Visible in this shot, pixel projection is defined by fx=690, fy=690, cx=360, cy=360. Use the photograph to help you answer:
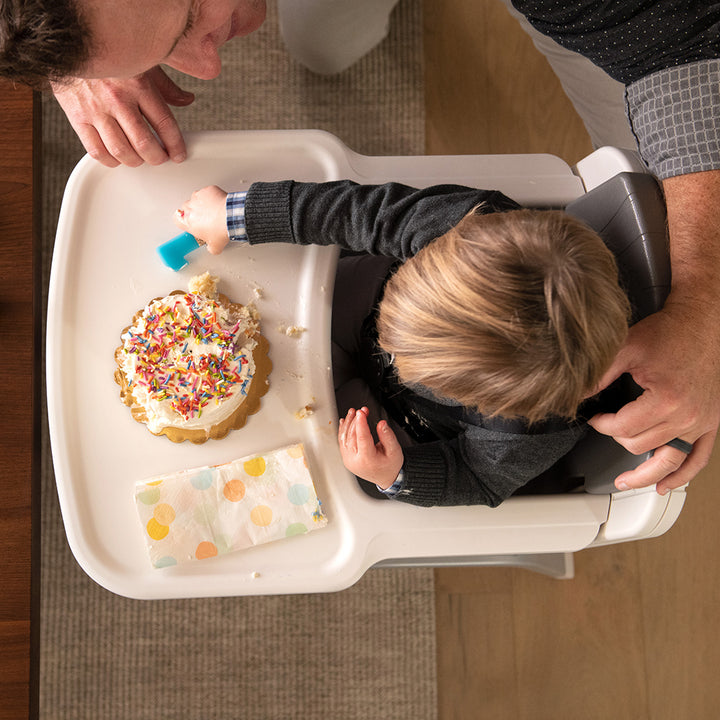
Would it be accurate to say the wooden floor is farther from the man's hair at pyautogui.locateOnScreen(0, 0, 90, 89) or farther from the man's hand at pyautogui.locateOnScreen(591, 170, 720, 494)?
the man's hair at pyautogui.locateOnScreen(0, 0, 90, 89)

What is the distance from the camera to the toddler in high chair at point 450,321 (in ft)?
1.92

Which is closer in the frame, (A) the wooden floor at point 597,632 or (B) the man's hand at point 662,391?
(B) the man's hand at point 662,391

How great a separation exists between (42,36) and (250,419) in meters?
0.41

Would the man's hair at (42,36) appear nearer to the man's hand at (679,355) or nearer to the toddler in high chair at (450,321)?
the toddler in high chair at (450,321)

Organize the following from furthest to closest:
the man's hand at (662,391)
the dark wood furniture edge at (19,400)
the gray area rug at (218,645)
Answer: the gray area rug at (218,645) → the dark wood furniture edge at (19,400) → the man's hand at (662,391)

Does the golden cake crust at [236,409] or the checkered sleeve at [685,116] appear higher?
the checkered sleeve at [685,116]

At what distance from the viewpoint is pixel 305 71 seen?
1.29m

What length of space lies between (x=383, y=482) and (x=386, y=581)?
56 centimetres

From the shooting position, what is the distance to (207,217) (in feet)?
2.42

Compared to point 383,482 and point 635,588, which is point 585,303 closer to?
point 383,482

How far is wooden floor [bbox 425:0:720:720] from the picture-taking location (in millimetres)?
1235

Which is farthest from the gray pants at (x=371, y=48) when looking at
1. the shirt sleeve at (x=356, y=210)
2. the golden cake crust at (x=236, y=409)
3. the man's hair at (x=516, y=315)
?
the golden cake crust at (x=236, y=409)

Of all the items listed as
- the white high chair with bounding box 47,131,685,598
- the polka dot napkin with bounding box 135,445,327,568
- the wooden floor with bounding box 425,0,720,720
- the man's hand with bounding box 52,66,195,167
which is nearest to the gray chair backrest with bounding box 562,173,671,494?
the white high chair with bounding box 47,131,685,598

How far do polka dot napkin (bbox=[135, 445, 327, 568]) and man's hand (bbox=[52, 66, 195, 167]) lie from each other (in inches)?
13.7
